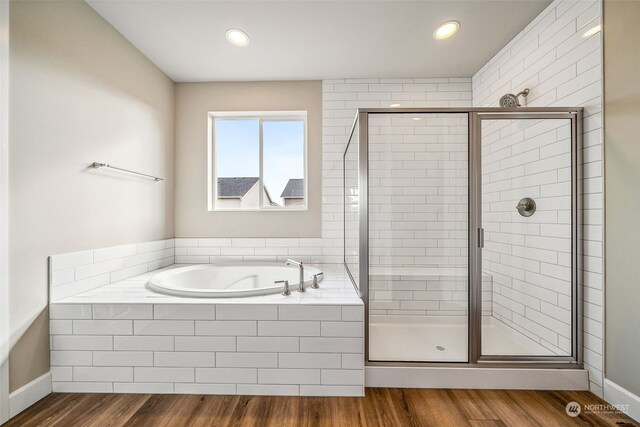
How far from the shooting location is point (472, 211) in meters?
1.69

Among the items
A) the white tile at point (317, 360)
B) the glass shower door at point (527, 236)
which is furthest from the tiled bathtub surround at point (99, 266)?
the glass shower door at point (527, 236)

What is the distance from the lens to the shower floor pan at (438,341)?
1.70 m

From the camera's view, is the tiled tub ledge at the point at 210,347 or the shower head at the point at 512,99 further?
the shower head at the point at 512,99

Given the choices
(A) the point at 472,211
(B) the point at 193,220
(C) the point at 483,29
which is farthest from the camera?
(B) the point at 193,220

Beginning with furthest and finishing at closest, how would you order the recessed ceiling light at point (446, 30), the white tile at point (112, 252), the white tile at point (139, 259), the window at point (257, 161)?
1. the window at point (257, 161)
2. the white tile at point (139, 259)
3. the recessed ceiling light at point (446, 30)
4. the white tile at point (112, 252)

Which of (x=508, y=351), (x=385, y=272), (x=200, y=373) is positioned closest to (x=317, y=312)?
(x=385, y=272)

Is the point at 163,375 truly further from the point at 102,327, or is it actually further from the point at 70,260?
the point at 70,260

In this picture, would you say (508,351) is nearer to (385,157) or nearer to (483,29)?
(385,157)

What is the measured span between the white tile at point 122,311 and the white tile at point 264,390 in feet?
2.18

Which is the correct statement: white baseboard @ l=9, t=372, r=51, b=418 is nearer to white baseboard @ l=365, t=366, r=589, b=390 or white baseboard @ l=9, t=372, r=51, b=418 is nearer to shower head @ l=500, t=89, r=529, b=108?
white baseboard @ l=365, t=366, r=589, b=390

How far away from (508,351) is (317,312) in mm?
1226

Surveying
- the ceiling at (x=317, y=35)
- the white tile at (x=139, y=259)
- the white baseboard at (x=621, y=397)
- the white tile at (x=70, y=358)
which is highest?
the ceiling at (x=317, y=35)

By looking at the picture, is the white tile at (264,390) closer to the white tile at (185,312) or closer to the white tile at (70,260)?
the white tile at (185,312)

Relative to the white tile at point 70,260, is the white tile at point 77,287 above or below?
below
